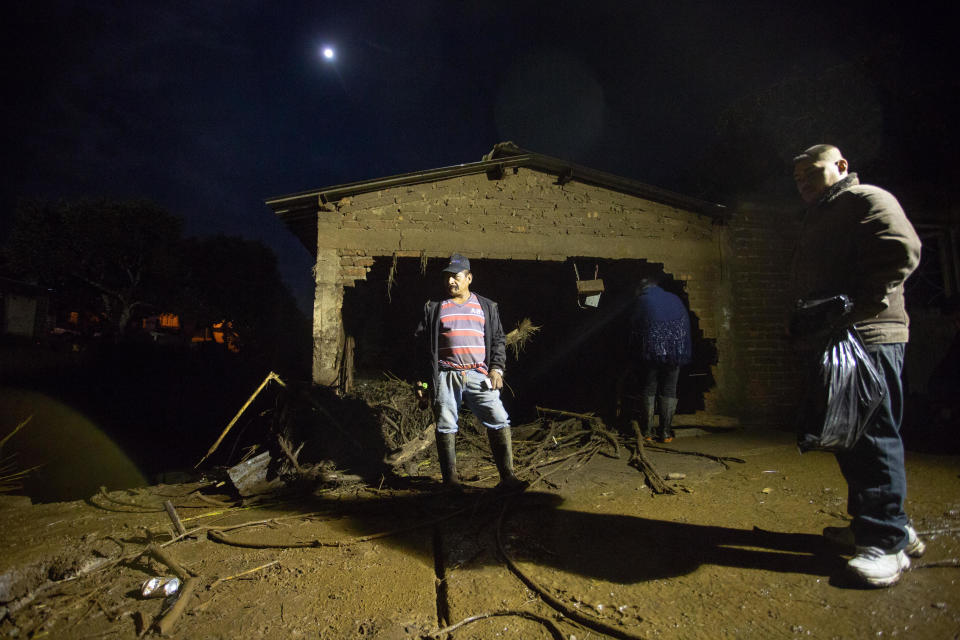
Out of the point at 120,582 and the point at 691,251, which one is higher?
the point at 691,251

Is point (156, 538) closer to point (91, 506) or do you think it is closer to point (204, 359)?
point (91, 506)

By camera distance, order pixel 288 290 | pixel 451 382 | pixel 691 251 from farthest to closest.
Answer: pixel 288 290, pixel 691 251, pixel 451 382

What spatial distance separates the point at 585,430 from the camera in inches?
245

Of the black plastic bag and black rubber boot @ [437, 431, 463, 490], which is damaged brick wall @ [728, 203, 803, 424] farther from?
the black plastic bag

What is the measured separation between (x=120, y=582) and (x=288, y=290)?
123 ft

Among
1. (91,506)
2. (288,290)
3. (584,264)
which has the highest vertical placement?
(288,290)

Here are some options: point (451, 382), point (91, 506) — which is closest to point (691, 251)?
point (451, 382)

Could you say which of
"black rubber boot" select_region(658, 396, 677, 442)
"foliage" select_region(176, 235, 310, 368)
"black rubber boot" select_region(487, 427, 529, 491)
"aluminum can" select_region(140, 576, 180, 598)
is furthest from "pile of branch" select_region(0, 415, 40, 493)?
"foliage" select_region(176, 235, 310, 368)

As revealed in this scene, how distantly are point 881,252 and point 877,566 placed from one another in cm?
140

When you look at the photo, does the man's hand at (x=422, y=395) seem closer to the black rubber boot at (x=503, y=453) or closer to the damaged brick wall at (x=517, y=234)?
the black rubber boot at (x=503, y=453)

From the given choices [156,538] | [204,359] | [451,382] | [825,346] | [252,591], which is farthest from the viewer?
[204,359]

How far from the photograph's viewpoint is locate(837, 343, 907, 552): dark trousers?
1879mm

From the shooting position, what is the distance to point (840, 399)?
72.1 inches

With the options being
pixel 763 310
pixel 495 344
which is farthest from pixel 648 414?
pixel 495 344
